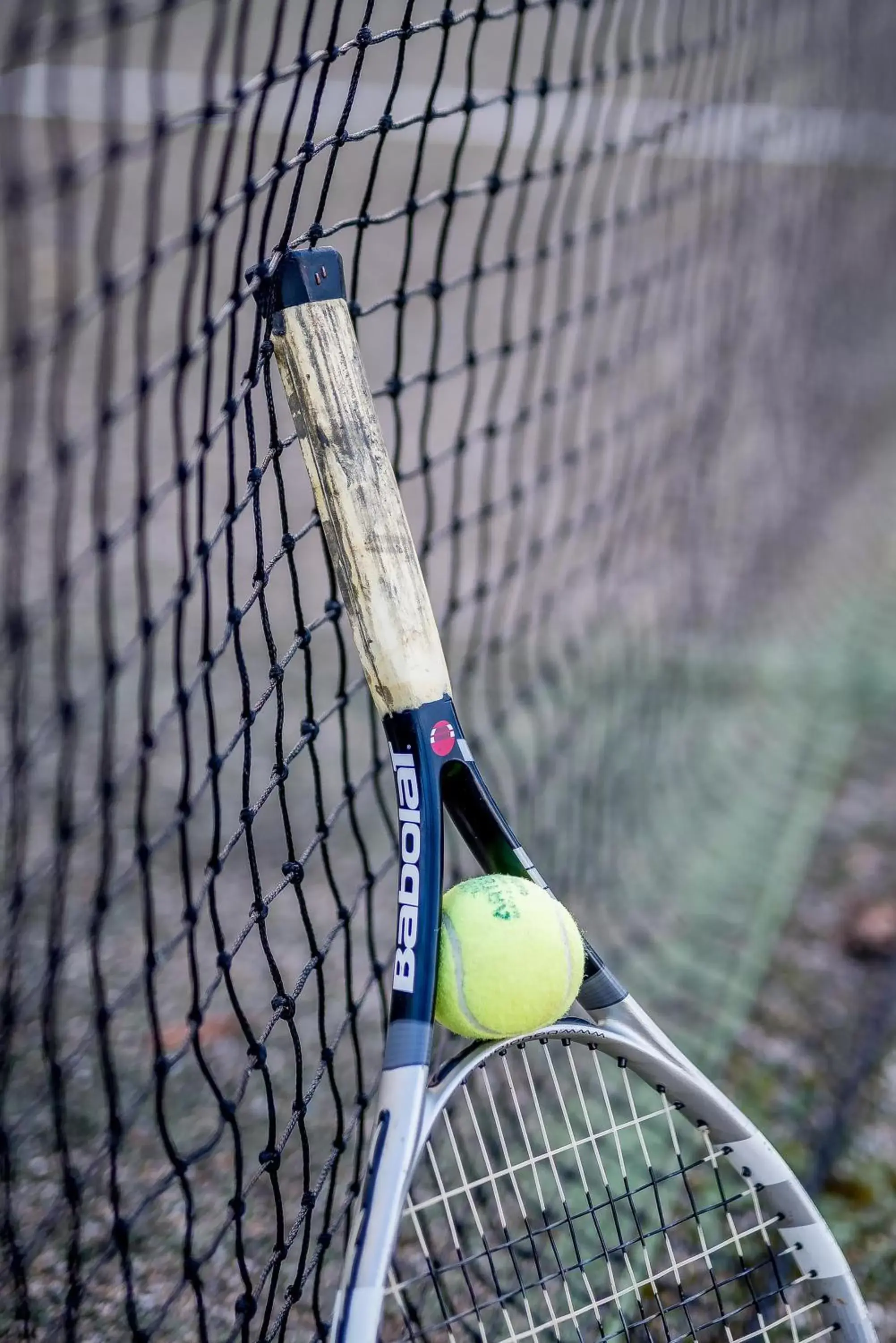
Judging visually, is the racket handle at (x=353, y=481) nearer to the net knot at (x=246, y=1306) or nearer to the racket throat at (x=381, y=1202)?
the racket throat at (x=381, y=1202)

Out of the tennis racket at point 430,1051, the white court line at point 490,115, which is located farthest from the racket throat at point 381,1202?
the white court line at point 490,115

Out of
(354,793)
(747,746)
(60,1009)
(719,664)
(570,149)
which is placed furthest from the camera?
(570,149)

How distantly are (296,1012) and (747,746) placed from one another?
1347 mm

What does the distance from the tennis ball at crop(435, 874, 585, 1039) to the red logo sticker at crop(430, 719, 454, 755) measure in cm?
15

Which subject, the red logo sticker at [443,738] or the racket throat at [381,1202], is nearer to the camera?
the racket throat at [381,1202]

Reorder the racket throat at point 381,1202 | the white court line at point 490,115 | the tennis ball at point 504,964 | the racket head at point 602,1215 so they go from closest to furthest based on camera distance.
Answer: the racket throat at point 381,1202
the tennis ball at point 504,964
the racket head at point 602,1215
the white court line at point 490,115

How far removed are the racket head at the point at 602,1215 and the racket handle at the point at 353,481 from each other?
0.41 meters

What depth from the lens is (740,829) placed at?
A: 267 cm

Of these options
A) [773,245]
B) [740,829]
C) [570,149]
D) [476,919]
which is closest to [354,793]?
[476,919]

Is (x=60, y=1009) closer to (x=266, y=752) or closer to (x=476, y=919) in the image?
(x=266, y=752)

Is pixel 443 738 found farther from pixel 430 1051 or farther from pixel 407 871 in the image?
pixel 430 1051

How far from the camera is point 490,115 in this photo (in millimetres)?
7477

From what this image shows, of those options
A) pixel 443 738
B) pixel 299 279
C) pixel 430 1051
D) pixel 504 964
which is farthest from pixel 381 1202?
pixel 299 279

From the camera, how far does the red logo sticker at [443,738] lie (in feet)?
4.32
